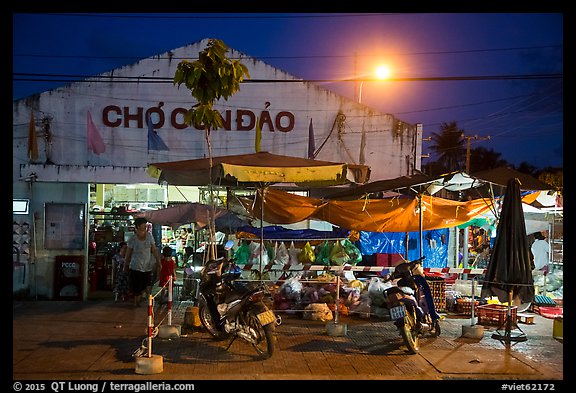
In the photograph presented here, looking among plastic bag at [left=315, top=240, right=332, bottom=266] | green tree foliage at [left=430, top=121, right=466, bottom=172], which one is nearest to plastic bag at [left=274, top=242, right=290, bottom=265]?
plastic bag at [left=315, top=240, right=332, bottom=266]

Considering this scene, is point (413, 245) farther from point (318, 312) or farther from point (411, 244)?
point (318, 312)

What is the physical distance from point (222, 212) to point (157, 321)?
11.5 ft

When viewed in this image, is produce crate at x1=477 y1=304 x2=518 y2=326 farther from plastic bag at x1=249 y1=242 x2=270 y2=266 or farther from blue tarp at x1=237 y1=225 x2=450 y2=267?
plastic bag at x1=249 y1=242 x2=270 y2=266

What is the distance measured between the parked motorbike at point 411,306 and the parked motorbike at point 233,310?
187 centimetres

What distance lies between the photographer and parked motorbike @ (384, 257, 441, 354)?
26.4 ft

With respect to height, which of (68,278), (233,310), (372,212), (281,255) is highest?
(372,212)

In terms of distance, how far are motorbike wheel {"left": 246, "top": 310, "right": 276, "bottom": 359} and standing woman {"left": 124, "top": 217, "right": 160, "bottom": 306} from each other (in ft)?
14.8

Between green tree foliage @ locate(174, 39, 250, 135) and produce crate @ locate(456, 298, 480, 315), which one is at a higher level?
green tree foliage @ locate(174, 39, 250, 135)

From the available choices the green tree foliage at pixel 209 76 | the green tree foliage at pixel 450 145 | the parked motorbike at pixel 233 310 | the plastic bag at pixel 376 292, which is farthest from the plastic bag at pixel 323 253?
the green tree foliage at pixel 450 145

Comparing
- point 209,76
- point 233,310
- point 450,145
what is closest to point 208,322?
point 233,310

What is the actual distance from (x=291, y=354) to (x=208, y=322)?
62.8 inches

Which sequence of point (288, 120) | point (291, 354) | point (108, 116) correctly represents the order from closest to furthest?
point (291, 354), point (108, 116), point (288, 120)

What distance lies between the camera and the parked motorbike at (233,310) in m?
7.63

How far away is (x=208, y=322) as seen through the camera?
8.74m
